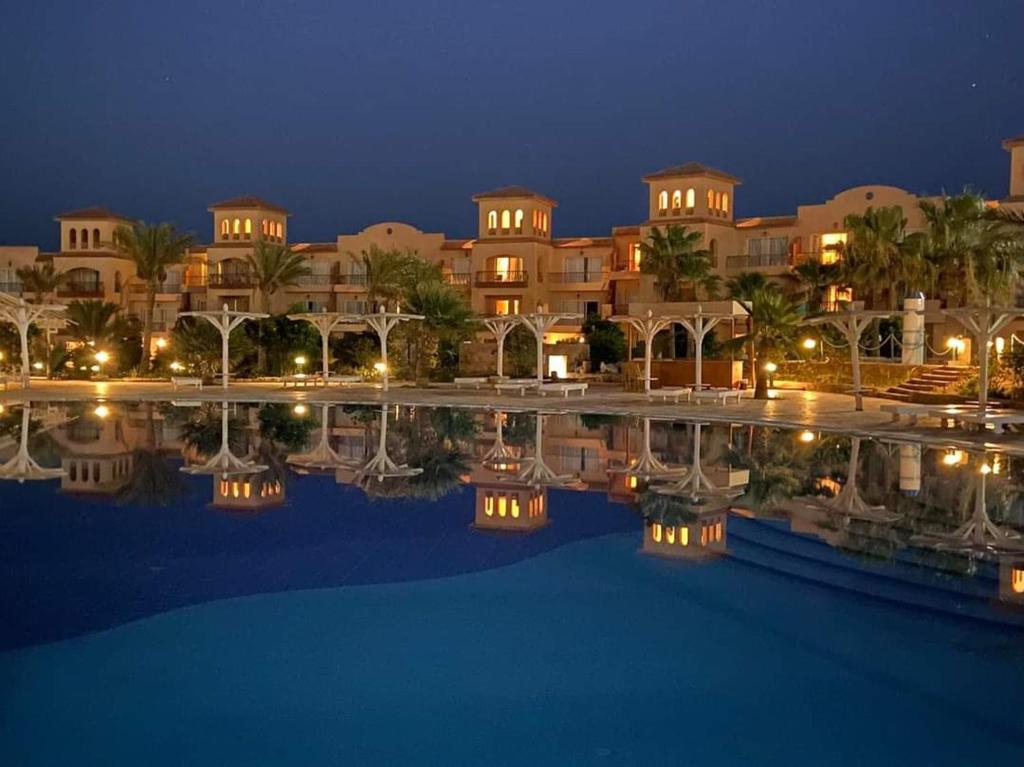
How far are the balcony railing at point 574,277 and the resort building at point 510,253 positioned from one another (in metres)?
0.04

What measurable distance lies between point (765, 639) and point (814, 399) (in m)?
22.5

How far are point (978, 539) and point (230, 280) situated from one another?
4373 cm

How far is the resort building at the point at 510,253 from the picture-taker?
43.0m

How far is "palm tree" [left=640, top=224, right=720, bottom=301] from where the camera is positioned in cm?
3966

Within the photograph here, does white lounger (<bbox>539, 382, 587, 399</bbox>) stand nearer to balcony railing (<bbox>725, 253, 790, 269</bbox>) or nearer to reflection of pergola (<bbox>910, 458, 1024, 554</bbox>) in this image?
balcony railing (<bbox>725, 253, 790, 269</bbox>)

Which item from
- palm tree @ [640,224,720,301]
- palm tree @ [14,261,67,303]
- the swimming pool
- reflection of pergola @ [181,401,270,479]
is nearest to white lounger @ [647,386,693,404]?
the swimming pool

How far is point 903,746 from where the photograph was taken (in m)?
5.84

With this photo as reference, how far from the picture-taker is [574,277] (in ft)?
158

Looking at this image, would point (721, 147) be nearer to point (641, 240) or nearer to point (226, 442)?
point (641, 240)

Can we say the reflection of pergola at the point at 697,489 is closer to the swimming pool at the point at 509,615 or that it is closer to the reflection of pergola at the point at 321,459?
the swimming pool at the point at 509,615

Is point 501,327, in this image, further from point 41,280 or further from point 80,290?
point 41,280

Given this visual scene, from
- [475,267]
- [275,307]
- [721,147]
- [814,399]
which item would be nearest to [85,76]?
[275,307]

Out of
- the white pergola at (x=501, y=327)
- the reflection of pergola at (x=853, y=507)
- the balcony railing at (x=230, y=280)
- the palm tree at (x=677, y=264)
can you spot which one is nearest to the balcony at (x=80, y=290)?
the balcony railing at (x=230, y=280)

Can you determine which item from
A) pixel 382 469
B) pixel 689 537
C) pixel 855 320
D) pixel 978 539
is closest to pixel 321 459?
pixel 382 469
